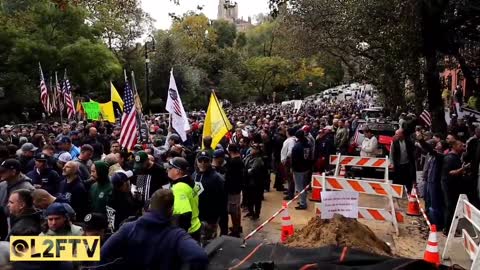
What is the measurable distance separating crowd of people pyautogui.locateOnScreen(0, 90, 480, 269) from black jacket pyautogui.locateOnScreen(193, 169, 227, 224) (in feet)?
0.05

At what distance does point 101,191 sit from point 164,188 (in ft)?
5.69

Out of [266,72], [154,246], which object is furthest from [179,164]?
[266,72]

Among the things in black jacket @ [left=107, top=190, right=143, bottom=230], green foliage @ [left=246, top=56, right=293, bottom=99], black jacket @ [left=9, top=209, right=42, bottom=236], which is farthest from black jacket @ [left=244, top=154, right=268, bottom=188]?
green foliage @ [left=246, top=56, right=293, bottom=99]

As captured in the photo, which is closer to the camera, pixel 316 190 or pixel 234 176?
pixel 234 176

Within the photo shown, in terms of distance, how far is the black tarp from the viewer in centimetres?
473

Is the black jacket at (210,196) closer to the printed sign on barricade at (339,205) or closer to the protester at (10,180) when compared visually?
the printed sign on barricade at (339,205)

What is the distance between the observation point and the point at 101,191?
654cm

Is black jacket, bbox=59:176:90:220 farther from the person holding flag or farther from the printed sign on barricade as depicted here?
the person holding flag

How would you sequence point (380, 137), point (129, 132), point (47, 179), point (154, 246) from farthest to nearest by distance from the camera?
point (380, 137) → point (129, 132) → point (47, 179) → point (154, 246)

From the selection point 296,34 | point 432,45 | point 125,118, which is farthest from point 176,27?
point 125,118

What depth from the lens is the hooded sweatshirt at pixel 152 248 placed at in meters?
3.87

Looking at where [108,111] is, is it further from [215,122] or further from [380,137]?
[215,122]

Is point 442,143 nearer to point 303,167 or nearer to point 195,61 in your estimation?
point 303,167

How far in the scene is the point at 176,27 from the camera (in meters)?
60.8
